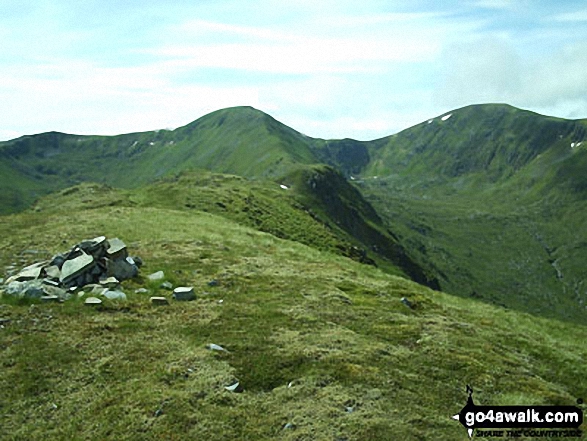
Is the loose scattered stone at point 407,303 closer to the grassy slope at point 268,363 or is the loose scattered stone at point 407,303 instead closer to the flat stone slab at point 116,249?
the grassy slope at point 268,363

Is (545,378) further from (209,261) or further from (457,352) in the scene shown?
(209,261)

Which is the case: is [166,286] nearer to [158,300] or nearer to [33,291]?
[158,300]

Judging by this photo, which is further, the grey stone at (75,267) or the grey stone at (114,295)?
the grey stone at (75,267)

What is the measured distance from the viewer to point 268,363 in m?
20.8

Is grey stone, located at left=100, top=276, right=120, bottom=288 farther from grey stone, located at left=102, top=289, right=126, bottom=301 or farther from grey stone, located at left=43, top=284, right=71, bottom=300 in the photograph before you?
grey stone, located at left=43, top=284, right=71, bottom=300

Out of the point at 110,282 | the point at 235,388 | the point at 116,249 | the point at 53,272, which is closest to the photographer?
the point at 235,388

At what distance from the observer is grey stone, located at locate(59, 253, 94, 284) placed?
30806 millimetres

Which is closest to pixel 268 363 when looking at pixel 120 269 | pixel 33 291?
pixel 33 291

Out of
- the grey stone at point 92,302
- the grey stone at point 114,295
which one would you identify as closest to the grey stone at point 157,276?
the grey stone at point 114,295

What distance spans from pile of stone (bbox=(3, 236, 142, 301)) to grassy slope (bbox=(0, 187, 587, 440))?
1.48 meters

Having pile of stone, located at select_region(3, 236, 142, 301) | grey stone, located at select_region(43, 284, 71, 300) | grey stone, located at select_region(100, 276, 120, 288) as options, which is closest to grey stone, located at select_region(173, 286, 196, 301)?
grey stone, located at select_region(100, 276, 120, 288)

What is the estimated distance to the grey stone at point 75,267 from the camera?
30.8 metres

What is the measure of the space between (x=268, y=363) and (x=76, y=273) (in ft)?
56.3

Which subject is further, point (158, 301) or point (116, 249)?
point (116, 249)
